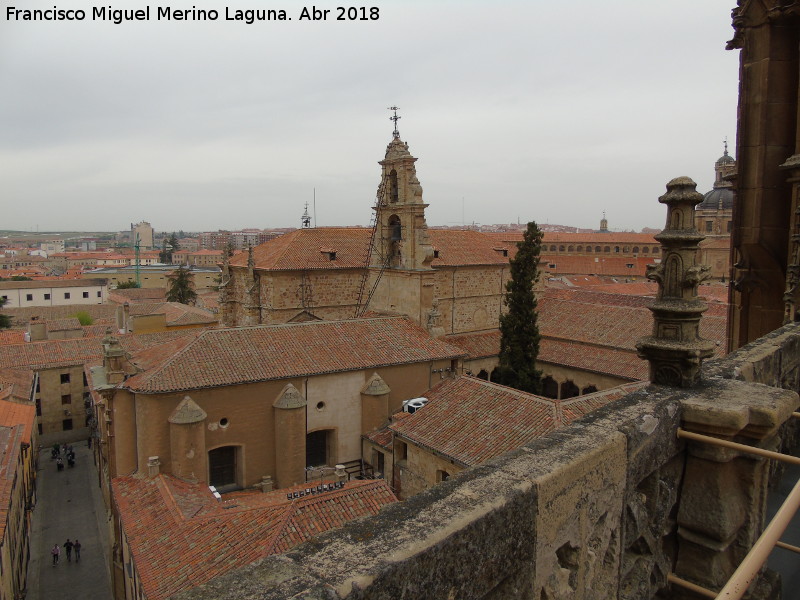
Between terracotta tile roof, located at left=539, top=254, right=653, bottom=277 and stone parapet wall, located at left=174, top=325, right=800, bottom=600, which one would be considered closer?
stone parapet wall, located at left=174, top=325, right=800, bottom=600

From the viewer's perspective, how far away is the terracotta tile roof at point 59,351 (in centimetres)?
2800

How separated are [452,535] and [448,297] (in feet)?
78.3

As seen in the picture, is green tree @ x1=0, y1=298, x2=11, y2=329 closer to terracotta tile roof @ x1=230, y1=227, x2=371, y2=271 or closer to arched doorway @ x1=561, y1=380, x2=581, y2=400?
terracotta tile roof @ x1=230, y1=227, x2=371, y2=271

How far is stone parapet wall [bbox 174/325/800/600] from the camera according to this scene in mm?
2150

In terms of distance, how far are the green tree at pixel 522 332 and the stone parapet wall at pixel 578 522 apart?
60.3ft

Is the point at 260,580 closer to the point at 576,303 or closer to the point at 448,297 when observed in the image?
the point at 448,297

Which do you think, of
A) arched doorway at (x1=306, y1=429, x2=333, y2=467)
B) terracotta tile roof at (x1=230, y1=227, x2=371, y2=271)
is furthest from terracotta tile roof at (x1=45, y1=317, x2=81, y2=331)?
arched doorway at (x1=306, y1=429, x2=333, y2=467)

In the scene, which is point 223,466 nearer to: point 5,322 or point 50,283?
point 5,322

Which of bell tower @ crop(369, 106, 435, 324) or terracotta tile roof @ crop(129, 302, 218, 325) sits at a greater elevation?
bell tower @ crop(369, 106, 435, 324)

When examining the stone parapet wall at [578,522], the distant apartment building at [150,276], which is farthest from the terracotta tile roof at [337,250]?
the distant apartment building at [150,276]

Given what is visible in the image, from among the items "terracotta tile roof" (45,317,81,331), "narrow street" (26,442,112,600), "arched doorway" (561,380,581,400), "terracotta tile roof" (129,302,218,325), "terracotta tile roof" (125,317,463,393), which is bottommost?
Answer: "narrow street" (26,442,112,600)

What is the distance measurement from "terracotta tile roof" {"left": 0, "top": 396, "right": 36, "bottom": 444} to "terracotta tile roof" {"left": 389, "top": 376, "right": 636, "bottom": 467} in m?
13.9

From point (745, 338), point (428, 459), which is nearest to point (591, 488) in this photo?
point (745, 338)

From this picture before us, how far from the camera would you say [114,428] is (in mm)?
15227
